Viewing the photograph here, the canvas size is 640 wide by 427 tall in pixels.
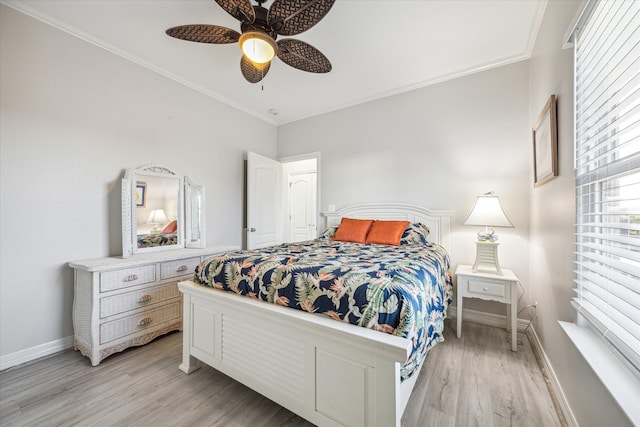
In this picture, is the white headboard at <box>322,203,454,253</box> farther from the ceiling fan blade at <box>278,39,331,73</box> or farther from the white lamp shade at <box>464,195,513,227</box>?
the ceiling fan blade at <box>278,39,331,73</box>

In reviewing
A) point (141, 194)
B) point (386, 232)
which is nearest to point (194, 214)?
point (141, 194)

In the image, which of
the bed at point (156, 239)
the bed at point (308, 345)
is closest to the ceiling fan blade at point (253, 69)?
the bed at point (308, 345)

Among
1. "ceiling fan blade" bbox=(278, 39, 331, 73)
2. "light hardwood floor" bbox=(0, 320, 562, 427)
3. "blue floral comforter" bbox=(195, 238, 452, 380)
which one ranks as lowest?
"light hardwood floor" bbox=(0, 320, 562, 427)

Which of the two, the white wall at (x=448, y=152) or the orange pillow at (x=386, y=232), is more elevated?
the white wall at (x=448, y=152)

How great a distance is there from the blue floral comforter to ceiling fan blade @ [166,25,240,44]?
1.55 metres

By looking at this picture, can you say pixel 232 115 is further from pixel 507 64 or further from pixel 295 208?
pixel 507 64

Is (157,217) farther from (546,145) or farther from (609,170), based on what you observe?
(546,145)

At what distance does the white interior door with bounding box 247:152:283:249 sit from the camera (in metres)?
3.55

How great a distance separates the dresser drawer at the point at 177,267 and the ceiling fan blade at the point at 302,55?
208 centimetres

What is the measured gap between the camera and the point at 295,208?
202 inches

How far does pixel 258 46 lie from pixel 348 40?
943mm

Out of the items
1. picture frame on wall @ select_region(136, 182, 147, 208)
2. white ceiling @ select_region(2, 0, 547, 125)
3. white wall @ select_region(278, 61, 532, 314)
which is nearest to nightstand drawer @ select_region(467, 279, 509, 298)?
white wall @ select_region(278, 61, 532, 314)

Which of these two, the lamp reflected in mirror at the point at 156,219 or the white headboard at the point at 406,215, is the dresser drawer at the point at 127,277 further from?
the white headboard at the point at 406,215

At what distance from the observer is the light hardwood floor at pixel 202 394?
4.51 feet
